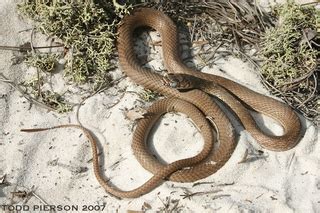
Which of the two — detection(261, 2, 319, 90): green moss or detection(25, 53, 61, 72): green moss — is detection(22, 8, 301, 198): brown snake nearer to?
detection(261, 2, 319, 90): green moss

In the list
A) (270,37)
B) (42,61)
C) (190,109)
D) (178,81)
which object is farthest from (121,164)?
(270,37)

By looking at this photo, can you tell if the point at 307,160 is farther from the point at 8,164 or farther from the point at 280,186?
the point at 8,164

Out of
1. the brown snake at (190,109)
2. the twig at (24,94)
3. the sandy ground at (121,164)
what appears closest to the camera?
the sandy ground at (121,164)

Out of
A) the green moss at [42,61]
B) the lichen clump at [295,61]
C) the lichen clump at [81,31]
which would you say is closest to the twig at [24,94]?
the green moss at [42,61]

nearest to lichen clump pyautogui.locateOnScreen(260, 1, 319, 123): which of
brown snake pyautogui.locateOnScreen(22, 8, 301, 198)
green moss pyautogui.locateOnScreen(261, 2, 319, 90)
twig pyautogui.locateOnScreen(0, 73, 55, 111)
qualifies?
green moss pyautogui.locateOnScreen(261, 2, 319, 90)

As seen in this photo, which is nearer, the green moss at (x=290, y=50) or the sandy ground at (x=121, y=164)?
the sandy ground at (x=121, y=164)

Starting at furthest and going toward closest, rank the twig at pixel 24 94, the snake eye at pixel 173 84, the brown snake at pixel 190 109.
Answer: the twig at pixel 24 94
the snake eye at pixel 173 84
the brown snake at pixel 190 109

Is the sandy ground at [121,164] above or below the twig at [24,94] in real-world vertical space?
below

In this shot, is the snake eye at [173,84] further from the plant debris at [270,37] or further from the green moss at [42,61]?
the green moss at [42,61]
